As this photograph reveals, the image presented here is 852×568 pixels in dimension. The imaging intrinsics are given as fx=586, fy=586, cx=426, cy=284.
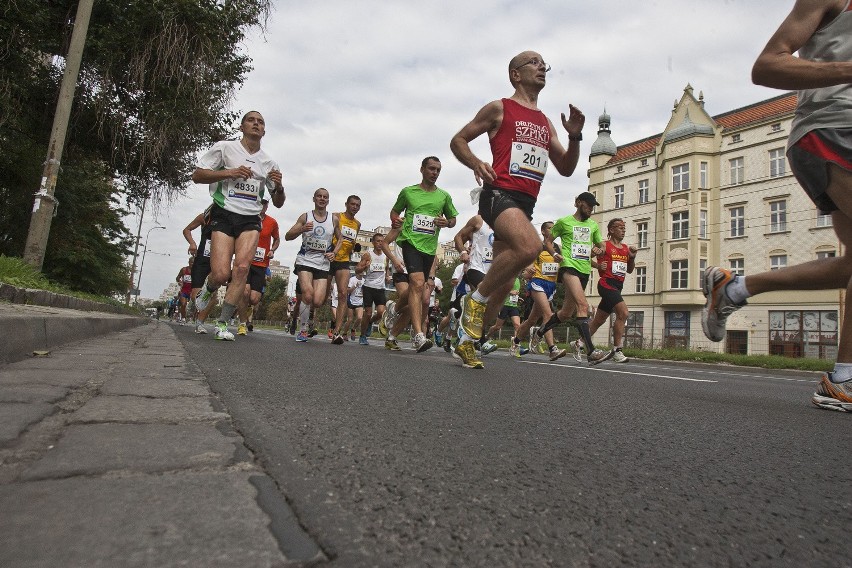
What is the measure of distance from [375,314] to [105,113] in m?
5.86

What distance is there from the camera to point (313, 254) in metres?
9.09

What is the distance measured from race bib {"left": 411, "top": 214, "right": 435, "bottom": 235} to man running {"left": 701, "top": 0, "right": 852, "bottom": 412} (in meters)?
4.46

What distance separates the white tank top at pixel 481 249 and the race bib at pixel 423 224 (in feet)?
6.09

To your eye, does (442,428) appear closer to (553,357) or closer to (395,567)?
(395,567)

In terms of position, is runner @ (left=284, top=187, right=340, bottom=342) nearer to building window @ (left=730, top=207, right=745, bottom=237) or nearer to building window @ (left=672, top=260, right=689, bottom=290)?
building window @ (left=672, top=260, right=689, bottom=290)

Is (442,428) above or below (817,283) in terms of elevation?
below

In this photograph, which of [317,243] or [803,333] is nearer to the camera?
[317,243]

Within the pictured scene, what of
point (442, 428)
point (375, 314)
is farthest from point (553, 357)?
point (442, 428)

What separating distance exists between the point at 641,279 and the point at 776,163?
9.46 meters

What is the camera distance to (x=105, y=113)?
33.0 feet

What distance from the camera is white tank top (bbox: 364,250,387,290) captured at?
10648 millimetres

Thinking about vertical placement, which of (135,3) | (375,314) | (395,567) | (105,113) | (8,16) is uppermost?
(135,3)

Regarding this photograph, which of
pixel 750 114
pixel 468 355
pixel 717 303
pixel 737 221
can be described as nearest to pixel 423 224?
pixel 468 355

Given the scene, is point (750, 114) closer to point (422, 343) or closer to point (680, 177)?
point (680, 177)
